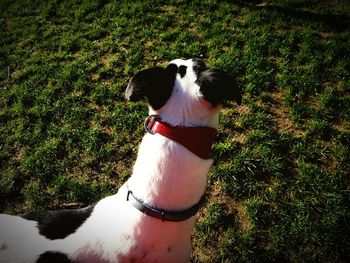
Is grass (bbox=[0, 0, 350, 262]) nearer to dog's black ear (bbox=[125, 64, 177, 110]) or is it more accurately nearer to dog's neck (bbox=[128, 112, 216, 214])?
dog's neck (bbox=[128, 112, 216, 214])

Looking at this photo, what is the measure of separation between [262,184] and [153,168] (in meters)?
2.30

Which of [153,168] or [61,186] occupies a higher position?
[153,168]

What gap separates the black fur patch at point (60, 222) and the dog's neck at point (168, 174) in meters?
0.58

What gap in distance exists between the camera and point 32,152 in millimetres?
4902

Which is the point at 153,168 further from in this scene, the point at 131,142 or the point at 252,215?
the point at 131,142

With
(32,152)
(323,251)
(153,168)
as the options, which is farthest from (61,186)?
(323,251)

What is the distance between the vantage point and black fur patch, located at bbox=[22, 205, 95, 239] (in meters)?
2.41

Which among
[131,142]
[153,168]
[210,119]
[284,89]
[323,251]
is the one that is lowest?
[323,251]

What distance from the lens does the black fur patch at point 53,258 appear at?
2225 mm

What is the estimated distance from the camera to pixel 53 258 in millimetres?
2240

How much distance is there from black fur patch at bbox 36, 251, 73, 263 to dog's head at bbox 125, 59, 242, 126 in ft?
3.77

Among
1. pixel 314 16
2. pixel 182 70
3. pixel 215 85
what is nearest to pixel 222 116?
pixel 182 70

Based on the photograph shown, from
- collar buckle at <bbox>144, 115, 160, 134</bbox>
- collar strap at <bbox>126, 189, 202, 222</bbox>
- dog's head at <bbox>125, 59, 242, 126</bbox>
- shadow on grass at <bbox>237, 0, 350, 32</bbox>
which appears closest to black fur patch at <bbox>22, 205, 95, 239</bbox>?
collar strap at <bbox>126, 189, 202, 222</bbox>

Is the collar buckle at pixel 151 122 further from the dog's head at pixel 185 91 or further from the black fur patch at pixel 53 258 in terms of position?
the black fur patch at pixel 53 258
